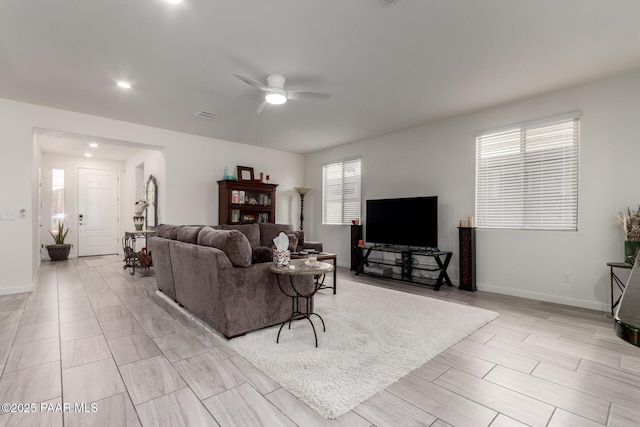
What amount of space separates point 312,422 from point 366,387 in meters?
0.46

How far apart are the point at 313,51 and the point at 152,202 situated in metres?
5.02

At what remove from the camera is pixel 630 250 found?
10.3ft

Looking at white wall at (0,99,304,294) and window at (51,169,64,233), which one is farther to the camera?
window at (51,169,64,233)

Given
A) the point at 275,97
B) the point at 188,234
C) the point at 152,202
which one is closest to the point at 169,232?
the point at 188,234

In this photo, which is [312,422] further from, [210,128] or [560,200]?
[210,128]

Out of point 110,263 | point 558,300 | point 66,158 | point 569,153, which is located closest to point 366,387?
point 558,300

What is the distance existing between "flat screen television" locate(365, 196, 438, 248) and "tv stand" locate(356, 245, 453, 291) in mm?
158

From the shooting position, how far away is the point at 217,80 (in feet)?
Answer: 11.6

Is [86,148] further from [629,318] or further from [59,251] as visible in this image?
[629,318]

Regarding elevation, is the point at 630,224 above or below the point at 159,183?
below

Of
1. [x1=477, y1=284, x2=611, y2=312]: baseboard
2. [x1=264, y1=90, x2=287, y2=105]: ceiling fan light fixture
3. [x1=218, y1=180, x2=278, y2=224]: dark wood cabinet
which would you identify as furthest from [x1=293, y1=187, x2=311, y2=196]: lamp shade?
[x1=477, y1=284, x2=611, y2=312]: baseboard

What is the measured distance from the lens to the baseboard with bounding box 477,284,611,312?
11.8 ft

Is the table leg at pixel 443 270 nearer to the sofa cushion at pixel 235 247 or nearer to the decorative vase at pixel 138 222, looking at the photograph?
the sofa cushion at pixel 235 247

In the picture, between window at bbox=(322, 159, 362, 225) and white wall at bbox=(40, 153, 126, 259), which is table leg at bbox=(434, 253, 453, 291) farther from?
white wall at bbox=(40, 153, 126, 259)
